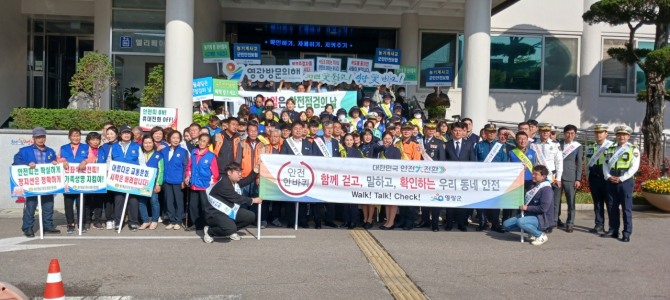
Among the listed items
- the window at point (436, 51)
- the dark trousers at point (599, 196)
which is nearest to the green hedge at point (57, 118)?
the dark trousers at point (599, 196)

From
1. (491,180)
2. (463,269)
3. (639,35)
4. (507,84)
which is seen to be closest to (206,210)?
(463,269)

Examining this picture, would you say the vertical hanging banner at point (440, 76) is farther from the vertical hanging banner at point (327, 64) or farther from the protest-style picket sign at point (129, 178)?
the protest-style picket sign at point (129, 178)

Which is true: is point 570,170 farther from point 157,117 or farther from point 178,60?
point 178,60

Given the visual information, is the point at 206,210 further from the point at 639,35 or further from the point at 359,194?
the point at 639,35

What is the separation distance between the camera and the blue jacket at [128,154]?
1003 centimetres

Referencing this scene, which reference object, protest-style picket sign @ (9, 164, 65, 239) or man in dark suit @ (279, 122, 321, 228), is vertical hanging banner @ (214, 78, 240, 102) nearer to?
man in dark suit @ (279, 122, 321, 228)

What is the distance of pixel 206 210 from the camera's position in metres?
9.03

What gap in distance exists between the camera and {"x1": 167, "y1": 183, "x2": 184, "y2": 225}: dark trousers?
10.2 m

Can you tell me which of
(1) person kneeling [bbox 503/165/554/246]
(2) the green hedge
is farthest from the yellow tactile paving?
(2) the green hedge

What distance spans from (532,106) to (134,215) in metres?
18.1

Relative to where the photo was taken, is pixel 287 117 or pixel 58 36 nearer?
pixel 287 117

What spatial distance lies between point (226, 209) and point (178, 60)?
274 inches

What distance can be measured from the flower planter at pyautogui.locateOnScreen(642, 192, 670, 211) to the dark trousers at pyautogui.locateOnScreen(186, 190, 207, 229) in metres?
10.6

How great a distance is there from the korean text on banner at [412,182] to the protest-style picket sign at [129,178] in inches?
107
